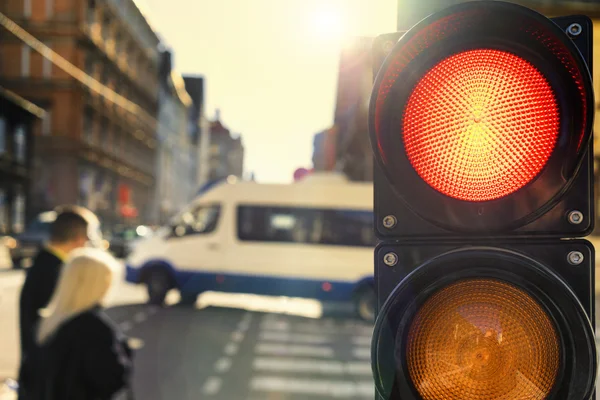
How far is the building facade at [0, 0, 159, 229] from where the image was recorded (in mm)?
38781

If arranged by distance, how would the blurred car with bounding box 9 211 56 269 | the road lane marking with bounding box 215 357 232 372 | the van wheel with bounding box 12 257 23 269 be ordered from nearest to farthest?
the road lane marking with bounding box 215 357 232 372 < the blurred car with bounding box 9 211 56 269 < the van wheel with bounding box 12 257 23 269

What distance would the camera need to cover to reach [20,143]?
35.2 m

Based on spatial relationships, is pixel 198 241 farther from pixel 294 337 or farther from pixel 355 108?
pixel 355 108

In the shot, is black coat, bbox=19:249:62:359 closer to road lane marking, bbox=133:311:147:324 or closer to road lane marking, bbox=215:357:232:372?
road lane marking, bbox=215:357:232:372

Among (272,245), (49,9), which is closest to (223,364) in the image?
(272,245)

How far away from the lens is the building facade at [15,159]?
33.1 meters

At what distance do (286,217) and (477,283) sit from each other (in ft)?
42.1

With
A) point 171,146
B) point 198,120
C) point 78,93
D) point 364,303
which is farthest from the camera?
point 198,120

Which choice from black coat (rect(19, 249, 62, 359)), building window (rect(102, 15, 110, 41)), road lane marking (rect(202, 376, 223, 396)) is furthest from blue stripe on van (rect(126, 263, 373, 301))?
building window (rect(102, 15, 110, 41))

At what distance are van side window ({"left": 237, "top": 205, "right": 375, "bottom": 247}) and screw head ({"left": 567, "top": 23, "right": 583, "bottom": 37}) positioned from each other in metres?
12.3

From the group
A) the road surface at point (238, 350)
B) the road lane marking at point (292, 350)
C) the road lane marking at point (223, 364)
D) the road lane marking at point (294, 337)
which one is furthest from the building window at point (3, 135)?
the road lane marking at point (223, 364)

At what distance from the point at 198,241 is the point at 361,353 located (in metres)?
5.71

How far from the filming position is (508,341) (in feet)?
3.80

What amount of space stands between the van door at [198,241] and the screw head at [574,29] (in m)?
13.1
